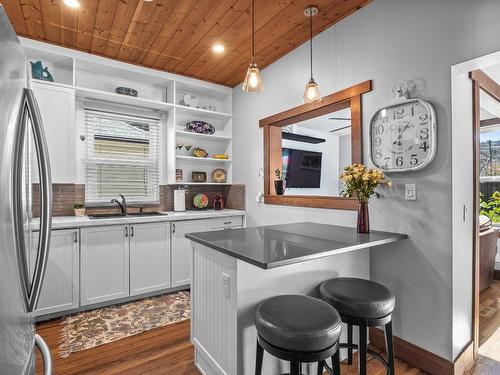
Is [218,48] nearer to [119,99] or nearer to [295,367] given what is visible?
[119,99]

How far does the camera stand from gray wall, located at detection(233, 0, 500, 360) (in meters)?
1.88

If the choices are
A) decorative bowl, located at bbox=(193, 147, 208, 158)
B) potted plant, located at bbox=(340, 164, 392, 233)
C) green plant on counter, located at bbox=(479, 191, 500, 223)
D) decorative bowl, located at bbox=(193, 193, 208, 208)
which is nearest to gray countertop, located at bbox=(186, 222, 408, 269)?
potted plant, located at bbox=(340, 164, 392, 233)

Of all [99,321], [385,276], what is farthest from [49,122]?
[385,276]

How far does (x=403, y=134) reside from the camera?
7.01 feet

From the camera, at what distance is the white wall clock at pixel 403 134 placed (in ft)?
6.54

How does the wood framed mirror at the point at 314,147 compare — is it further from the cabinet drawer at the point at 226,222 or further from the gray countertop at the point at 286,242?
the cabinet drawer at the point at 226,222

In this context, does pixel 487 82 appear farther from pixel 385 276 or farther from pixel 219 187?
pixel 219 187

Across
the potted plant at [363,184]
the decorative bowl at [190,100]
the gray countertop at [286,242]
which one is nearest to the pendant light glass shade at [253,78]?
the potted plant at [363,184]

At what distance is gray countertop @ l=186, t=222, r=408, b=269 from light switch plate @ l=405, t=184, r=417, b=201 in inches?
10.9

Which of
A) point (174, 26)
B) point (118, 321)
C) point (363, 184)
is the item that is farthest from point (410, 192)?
point (118, 321)

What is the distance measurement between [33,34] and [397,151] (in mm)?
3501

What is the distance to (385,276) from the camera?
225 cm

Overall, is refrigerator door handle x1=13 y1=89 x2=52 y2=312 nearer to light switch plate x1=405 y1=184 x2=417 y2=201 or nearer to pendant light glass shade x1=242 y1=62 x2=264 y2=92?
pendant light glass shade x1=242 y1=62 x2=264 y2=92

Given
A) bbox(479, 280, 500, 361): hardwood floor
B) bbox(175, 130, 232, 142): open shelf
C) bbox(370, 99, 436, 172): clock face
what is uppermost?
bbox(175, 130, 232, 142): open shelf
